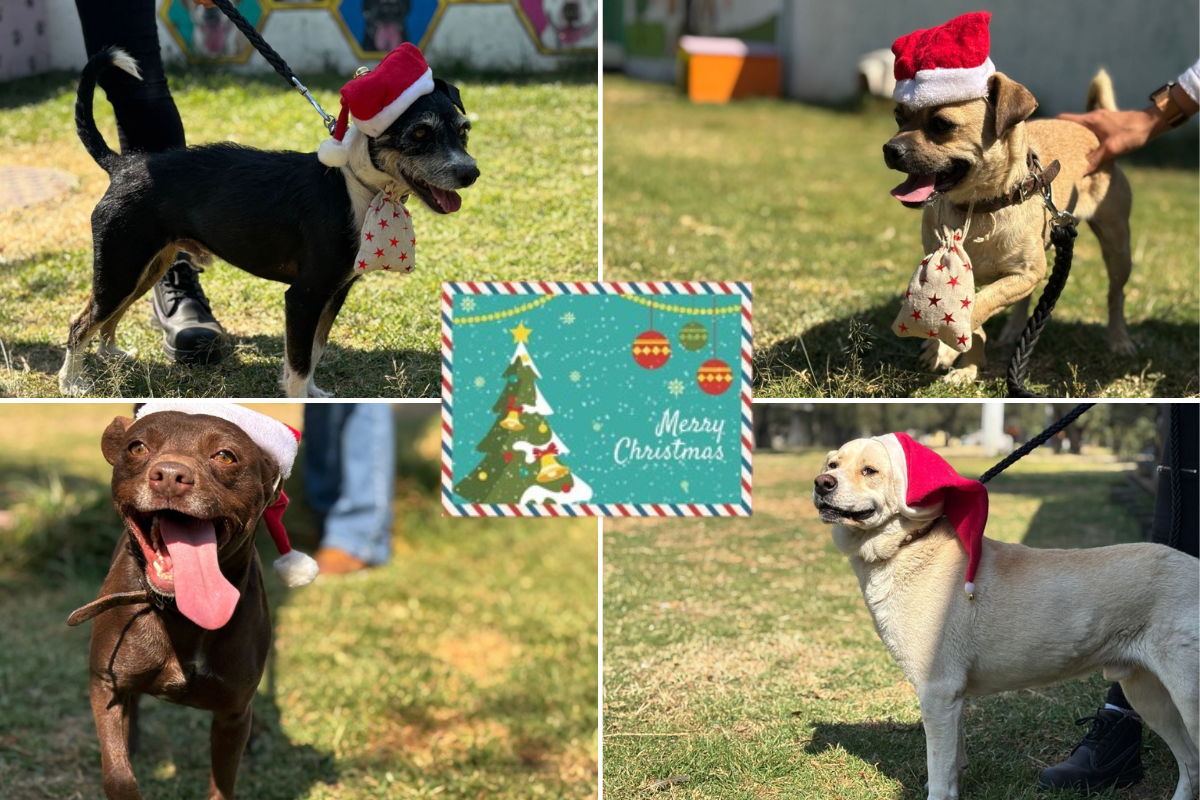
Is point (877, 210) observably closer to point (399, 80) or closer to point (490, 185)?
point (490, 185)

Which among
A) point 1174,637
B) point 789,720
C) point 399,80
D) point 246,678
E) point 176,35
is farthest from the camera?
point 176,35

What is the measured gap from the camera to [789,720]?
12.6ft

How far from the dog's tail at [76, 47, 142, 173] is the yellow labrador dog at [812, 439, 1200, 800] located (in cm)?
258

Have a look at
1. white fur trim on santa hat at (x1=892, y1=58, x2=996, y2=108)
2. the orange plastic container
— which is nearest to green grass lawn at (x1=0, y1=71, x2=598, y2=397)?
white fur trim on santa hat at (x1=892, y1=58, x2=996, y2=108)

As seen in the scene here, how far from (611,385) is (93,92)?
2.13 m

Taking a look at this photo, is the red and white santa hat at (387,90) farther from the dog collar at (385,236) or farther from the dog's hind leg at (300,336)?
the dog's hind leg at (300,336)

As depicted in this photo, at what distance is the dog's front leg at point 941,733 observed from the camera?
2.91 m

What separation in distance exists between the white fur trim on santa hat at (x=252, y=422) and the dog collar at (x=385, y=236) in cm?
67

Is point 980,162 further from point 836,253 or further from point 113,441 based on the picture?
point 836,253

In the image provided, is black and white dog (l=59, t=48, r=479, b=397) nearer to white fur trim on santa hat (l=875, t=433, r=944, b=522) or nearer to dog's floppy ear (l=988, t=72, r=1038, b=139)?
white fur trim on santa hat (l=875, t=433, r=944, b=522)

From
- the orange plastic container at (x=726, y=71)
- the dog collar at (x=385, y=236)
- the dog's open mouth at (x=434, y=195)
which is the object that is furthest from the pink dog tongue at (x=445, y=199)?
the orange plastic container at (x=726, y=71)

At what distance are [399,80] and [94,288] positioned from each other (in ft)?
4.33

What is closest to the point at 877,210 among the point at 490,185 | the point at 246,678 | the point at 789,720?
the point at 490,185

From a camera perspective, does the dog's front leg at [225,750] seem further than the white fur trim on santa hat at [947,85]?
No
